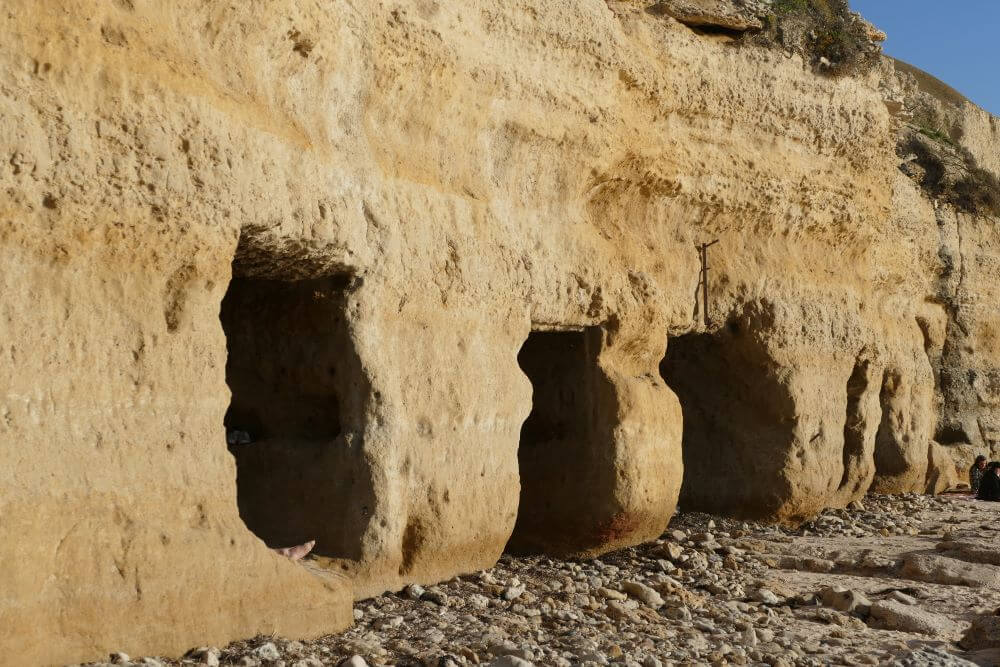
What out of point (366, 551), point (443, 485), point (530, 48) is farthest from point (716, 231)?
point (366, 551)

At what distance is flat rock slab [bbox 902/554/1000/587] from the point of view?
791 cm

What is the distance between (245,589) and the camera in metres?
5.23

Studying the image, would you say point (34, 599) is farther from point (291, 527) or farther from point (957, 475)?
point (957, 475)

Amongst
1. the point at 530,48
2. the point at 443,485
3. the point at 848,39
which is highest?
the point at 848,39

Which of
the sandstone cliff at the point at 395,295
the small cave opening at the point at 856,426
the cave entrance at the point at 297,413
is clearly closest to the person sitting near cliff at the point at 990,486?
the sandstone cliff at the point at 395,295

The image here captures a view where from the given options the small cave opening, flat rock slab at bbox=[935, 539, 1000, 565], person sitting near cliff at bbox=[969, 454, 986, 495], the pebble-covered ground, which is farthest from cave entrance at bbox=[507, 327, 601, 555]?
person sitting near cliff at bbox=[969, 454, 986, 495]

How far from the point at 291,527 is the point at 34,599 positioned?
219cm

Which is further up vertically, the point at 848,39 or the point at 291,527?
the point at 848,39

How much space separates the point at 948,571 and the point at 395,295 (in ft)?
14.5

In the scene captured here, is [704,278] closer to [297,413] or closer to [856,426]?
[856,426]

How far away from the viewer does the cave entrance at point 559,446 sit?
28.9 feet

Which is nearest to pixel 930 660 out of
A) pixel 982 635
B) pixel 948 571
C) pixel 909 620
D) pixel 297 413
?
pixel 982 635

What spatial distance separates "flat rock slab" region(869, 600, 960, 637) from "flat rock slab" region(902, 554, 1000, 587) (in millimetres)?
1109

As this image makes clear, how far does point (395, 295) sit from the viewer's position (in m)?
6.70
